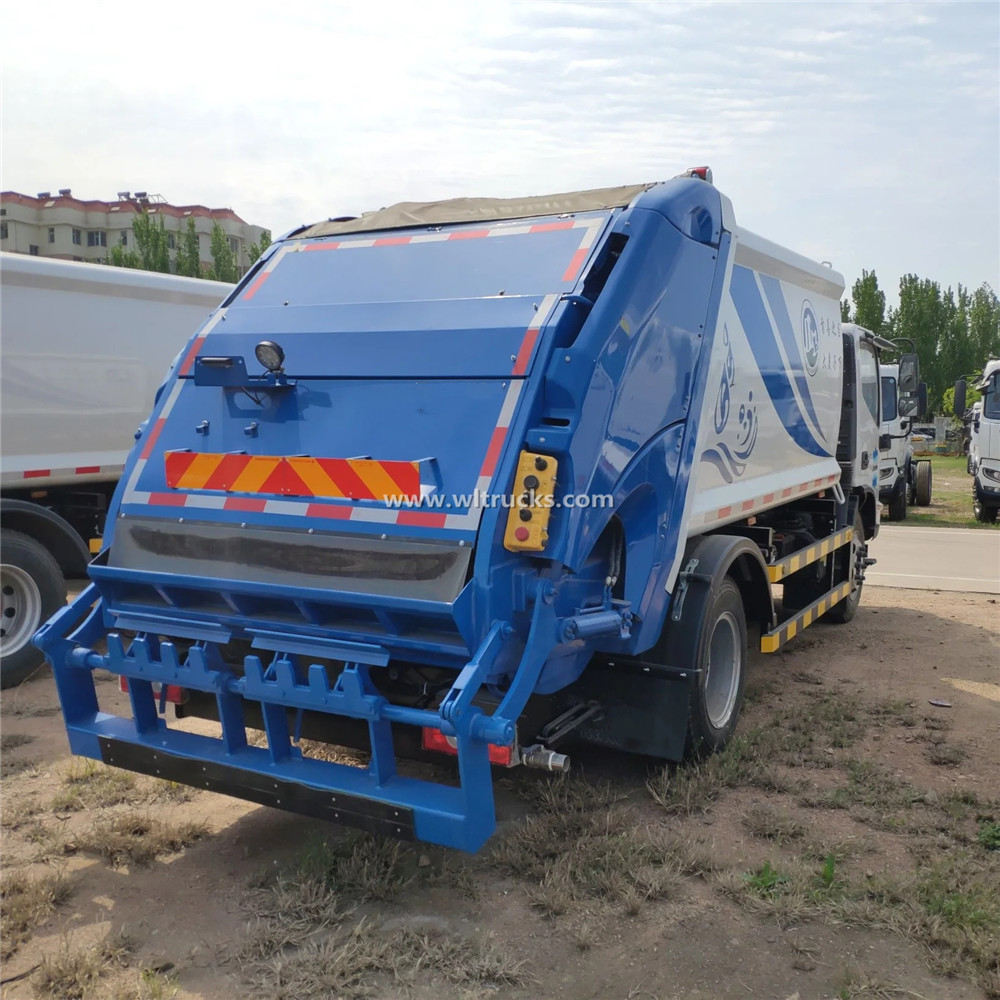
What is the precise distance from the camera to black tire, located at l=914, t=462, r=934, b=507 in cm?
1828

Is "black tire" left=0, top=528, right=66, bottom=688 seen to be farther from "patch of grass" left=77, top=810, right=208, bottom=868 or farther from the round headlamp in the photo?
the round headlamp

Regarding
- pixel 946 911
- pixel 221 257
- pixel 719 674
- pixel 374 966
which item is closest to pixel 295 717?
pixel 374 966

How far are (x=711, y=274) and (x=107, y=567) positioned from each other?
9.46 feet

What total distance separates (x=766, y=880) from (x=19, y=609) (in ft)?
17.0

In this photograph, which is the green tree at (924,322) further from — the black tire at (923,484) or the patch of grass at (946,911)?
the patch of grass at (946,911)

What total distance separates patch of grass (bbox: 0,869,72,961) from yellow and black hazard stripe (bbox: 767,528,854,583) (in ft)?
11.9


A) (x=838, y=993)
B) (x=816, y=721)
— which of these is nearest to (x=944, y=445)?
(x=816, y=721)

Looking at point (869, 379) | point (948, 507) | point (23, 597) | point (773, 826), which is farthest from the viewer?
point (948, 507)

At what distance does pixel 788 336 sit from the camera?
5.64 metres

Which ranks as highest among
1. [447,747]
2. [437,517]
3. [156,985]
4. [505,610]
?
[437,517]

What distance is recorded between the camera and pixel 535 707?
12.1 feet

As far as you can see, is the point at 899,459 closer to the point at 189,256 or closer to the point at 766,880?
the point at 766,880

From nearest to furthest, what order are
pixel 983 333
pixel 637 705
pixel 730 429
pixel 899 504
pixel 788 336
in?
pixel 637 705
pixel 730 429
pixel 788 336
pixel 899 504
pixel 983 333

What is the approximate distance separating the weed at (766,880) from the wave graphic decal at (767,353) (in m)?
2.64
